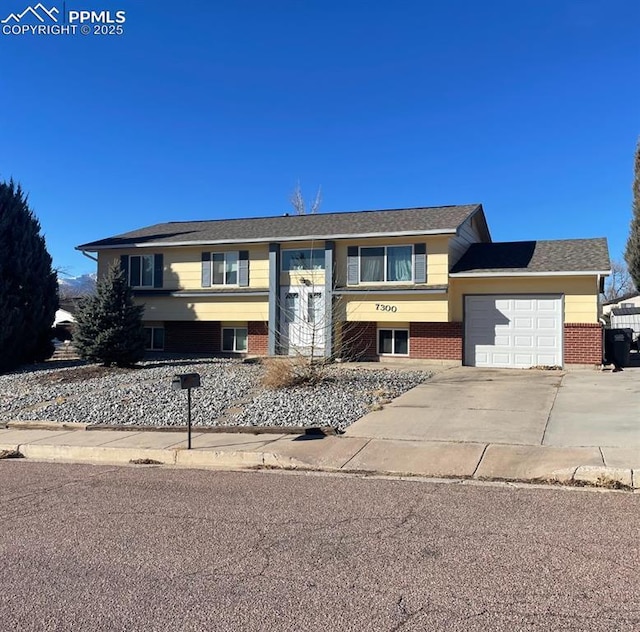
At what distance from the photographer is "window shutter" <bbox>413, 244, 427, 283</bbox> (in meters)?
19.2

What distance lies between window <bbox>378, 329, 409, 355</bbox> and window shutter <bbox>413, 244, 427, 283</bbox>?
2.04 metres

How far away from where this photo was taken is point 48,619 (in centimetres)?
368

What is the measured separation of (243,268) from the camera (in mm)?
21812

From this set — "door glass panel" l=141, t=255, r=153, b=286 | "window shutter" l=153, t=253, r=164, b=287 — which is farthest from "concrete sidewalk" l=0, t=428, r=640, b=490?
"door glass panel" l=141, t=255, r=153, b=286

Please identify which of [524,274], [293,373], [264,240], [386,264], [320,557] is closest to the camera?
[320,557]

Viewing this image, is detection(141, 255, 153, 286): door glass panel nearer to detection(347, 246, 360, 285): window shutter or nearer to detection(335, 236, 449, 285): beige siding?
detection(347, 246, 360, 285): window shutter

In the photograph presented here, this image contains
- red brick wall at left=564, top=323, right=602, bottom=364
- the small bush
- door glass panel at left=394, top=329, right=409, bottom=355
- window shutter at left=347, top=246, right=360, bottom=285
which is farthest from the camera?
door glass panel at left=394, top=329, right=409, bottom=355

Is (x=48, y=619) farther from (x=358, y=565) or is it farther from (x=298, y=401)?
(x=298, y=401)

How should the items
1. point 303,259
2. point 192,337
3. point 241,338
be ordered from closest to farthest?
point 303,259, point 241,338, point 192,337

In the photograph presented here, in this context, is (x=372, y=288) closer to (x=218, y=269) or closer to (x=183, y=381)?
(x=218, y=269)

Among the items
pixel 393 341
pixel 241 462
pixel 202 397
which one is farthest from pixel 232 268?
pixel 241 462

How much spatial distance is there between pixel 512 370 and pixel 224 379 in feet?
28.3

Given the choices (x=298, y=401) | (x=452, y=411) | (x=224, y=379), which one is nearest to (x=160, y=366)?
(x=224, y=379)

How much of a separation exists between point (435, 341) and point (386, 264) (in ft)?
9.96
